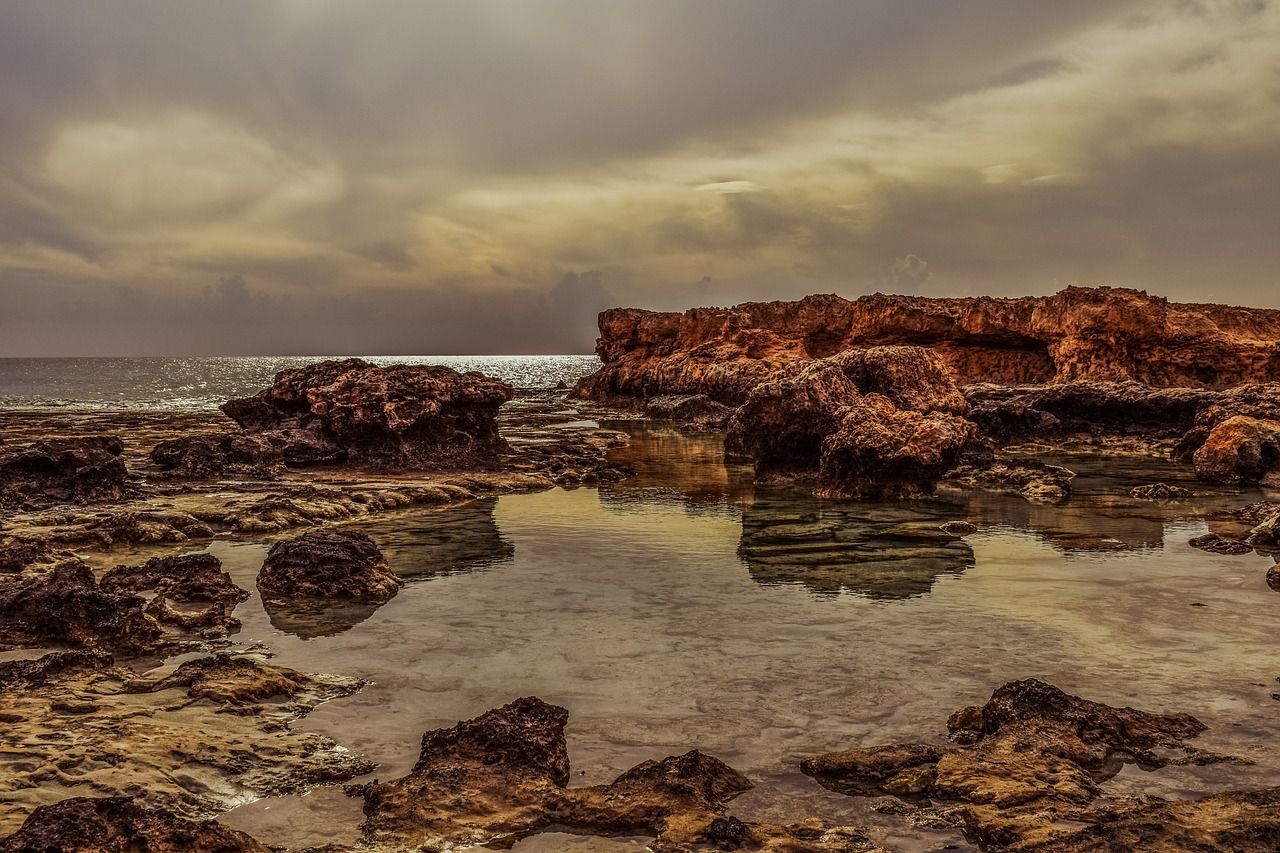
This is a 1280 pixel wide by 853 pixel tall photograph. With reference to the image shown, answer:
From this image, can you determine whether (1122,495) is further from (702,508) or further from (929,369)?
(702,508)

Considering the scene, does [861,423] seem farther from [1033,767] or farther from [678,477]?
[1033,767]

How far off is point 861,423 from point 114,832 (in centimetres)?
1573

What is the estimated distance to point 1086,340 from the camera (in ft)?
132

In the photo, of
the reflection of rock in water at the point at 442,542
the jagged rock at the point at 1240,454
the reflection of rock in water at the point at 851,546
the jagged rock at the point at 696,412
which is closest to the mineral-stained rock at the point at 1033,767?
the reflection of rock in water at the point at 851,546

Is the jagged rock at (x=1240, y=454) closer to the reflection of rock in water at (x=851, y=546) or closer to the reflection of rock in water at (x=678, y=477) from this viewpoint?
the reflection of rock in water at (x=851, y=546)

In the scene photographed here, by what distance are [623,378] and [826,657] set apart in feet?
181

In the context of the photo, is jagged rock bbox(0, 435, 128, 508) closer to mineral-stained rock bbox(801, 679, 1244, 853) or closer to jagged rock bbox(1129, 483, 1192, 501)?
mineral-stained rock bbox(801, 679, 1244, 853)

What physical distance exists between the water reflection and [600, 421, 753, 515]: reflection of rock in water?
3.05m

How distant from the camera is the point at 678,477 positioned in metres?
21.2

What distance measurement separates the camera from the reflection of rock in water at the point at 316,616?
8384mm

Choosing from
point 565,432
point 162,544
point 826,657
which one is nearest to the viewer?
point 826,657

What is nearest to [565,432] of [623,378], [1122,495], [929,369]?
[929,369]

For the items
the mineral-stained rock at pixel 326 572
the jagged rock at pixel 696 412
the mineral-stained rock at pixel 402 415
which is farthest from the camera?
the jagged rock at pixel 696 412

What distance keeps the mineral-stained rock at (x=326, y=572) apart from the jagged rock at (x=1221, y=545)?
10938 millimetres
